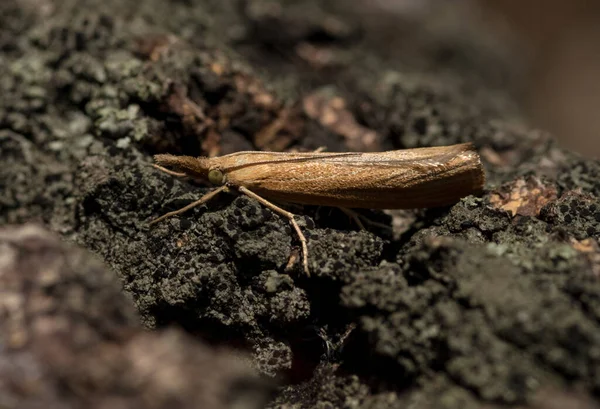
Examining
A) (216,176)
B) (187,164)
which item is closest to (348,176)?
(216,176)

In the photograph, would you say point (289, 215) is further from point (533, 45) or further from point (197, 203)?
point (533, 45)

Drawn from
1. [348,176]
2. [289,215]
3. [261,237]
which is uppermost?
[348,176]

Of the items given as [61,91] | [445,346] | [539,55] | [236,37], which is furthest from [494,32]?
[445,346]

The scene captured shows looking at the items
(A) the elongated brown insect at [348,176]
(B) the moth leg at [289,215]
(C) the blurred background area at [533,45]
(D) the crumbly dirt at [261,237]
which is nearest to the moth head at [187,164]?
(A) the elongated brown insect at [348,176]

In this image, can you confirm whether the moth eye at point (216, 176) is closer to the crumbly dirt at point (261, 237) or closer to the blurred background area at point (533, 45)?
the crumbly dirt at point (261, 237)

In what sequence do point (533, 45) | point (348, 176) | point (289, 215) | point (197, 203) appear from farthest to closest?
point (533, 45), point (348, 176), point (197, 203), point (289, 215)

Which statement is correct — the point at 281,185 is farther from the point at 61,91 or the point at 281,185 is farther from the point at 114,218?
the point at 61,91

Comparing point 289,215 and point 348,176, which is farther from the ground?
point 348,176

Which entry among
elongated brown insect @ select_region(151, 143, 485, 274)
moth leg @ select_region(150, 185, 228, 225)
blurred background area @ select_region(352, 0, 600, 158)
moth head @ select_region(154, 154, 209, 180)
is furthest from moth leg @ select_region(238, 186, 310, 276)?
blurred background area @ select_region(352, 0, 600, 158)
